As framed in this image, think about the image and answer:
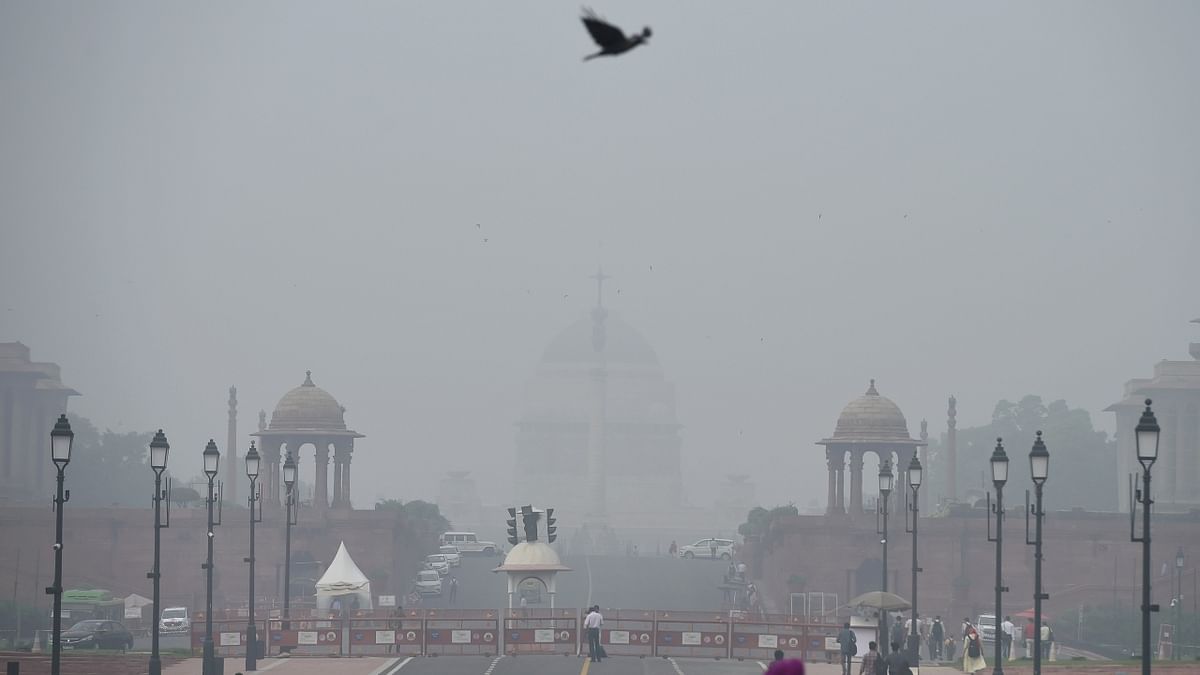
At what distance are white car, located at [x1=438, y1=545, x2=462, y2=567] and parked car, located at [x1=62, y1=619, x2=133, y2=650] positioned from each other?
139 ft

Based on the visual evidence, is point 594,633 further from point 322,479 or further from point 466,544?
point 466,544

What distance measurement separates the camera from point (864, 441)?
105375 millimetres

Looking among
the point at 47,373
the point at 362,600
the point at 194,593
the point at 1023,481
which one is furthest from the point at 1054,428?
the point at 362,600

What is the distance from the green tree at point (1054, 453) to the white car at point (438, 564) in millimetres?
53176

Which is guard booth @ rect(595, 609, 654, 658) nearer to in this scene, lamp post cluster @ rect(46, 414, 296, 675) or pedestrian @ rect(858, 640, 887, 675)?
lamp post cluster @ rect(46, 414, 296, 675)

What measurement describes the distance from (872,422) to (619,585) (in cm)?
1409

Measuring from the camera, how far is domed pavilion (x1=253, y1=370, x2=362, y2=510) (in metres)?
107

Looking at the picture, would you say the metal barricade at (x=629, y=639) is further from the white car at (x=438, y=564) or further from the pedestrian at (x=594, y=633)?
the white car at (x=438, y=564)

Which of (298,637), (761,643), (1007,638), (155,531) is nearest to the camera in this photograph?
(155,531)

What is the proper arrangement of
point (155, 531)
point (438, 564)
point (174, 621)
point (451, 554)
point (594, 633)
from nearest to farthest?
point (155, 531) → point (594, 633) → point (174, 621) → point (438, 564) → point (451, 554)

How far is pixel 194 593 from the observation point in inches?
3939

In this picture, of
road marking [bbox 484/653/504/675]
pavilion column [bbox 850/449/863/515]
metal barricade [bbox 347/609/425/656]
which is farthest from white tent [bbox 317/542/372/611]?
pavilion column [bbox 850/449/863/515]

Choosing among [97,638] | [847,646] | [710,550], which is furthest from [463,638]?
[710,550]

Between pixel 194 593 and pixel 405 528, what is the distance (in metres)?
11.0
